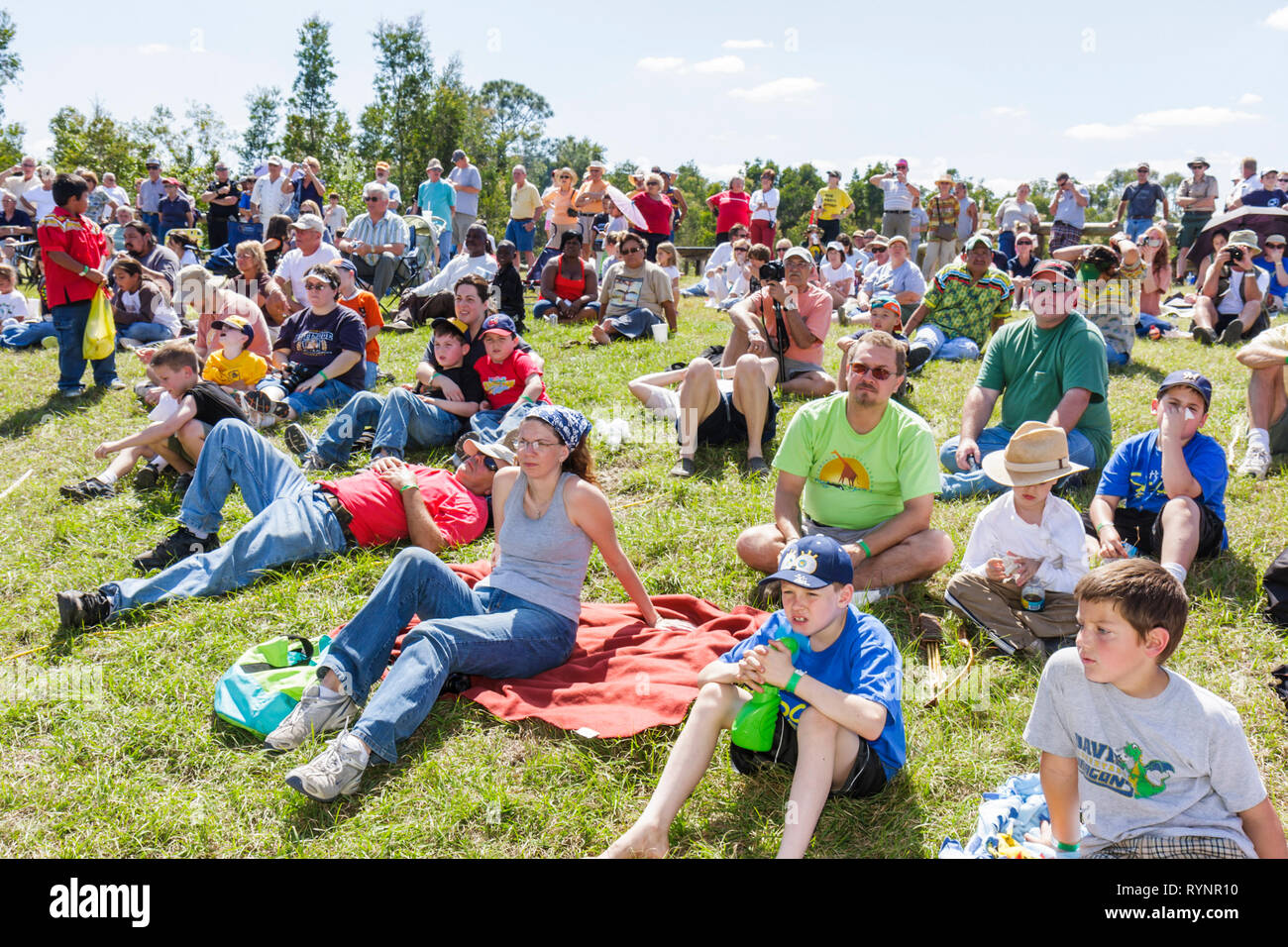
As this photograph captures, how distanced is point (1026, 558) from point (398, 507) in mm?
3297

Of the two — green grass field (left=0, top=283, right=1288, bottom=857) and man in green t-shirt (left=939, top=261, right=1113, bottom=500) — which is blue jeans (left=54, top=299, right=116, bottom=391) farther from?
man in green t-shirt (left=939, top=261, right=1113, bottom=500)

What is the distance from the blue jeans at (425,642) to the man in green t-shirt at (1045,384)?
3043 millimetres

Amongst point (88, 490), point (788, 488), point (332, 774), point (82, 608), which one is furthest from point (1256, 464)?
point (88, 490)

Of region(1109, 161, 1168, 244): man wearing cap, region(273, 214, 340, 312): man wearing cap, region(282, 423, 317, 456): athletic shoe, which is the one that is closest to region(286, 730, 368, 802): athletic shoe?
region(282, 423, 317, 456): athletic shoe

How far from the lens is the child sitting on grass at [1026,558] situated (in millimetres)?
4062

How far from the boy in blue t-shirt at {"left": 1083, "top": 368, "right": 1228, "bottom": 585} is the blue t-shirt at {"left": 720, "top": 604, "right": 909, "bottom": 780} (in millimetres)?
1853

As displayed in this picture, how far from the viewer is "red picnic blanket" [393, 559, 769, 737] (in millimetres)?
3639

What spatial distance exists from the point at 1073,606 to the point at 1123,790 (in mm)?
1523

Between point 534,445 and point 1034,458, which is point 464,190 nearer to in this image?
point 534,445

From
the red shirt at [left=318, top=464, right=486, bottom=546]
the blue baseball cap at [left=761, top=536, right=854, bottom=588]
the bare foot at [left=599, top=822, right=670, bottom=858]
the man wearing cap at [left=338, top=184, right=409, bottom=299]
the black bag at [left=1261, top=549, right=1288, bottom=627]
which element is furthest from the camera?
the man wearing cap at [left=338, top=184, right=409, bottom=299]

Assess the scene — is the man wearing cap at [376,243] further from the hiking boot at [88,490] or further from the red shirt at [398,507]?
the red shirt at [398,507]

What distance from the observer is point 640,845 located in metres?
2.82

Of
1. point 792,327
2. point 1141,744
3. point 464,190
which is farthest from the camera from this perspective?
point 464,190
